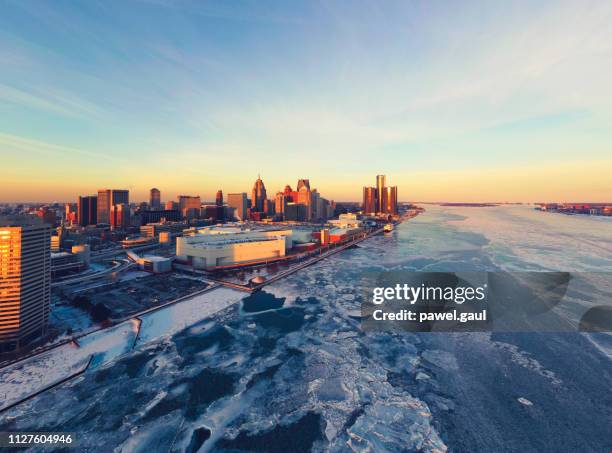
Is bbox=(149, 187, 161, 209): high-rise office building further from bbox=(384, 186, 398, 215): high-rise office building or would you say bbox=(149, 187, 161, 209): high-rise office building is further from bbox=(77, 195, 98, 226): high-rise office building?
bbox=(384, 186, 398, 215): high-rise office building

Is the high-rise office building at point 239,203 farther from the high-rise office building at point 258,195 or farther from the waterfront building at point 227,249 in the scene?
the waterfront building at point 227,249

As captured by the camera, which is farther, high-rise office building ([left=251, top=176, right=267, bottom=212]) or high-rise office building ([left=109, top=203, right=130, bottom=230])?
high-rise office building ([left=251, top=176, right=267, bottom=212])

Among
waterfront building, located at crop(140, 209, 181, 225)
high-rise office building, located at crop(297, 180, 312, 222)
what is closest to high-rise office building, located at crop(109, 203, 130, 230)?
waterfront building, located at crop(140, 209, 181, 225)

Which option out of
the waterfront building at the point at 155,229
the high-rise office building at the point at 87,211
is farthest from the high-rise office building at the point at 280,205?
the high-rise office building at the point at 87,211

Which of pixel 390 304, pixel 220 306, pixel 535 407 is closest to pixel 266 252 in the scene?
pixel 220 306

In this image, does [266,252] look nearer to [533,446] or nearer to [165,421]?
[165,421]
